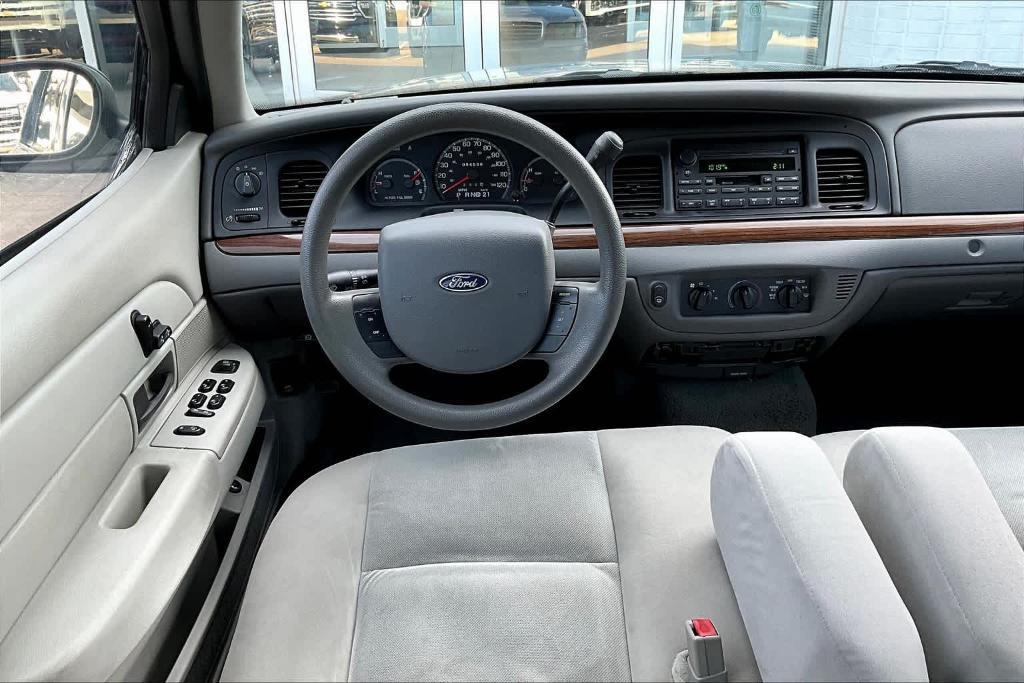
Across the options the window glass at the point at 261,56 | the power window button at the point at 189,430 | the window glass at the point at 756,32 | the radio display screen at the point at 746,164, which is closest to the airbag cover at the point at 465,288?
the power window button at the point at 189,430

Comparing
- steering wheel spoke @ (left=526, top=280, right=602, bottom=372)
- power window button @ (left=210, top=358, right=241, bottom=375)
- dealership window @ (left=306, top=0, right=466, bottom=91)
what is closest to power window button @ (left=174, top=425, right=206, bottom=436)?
power window button @ (left=210, top=358, right=241, bottom=375)

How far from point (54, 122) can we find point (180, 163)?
252 millimetres

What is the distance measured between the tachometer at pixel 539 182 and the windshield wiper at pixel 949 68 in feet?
2.63

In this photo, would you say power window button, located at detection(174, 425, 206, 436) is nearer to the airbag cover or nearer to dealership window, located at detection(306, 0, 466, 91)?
the airbag cover

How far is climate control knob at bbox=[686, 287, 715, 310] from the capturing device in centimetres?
185

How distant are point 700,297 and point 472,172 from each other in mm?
599

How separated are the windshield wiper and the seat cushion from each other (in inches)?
45.8

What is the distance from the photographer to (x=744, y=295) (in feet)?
6.07

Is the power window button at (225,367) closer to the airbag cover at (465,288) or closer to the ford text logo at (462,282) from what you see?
the airbag cover at (465,288)

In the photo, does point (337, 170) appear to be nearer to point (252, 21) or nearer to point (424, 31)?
point (252, 21)

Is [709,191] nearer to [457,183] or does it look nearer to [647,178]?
[647,178]

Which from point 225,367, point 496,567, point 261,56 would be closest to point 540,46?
point 261,56

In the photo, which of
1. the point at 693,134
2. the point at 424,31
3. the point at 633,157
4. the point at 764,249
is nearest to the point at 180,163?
the point at 424,31

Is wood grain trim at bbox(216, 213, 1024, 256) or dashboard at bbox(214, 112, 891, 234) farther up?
dashboard at bbox(214, 112, 891, 234)
